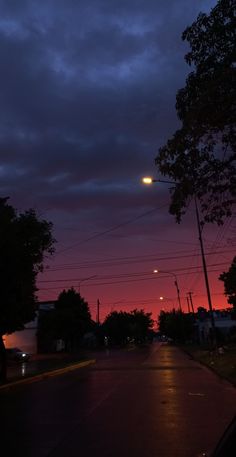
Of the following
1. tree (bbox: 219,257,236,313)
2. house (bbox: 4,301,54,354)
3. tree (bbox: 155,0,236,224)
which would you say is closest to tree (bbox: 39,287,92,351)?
house (bbox: 4,301,54,354)

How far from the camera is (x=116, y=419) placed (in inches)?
487

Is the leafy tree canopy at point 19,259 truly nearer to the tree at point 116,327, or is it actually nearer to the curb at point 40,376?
the curb at point 40,376

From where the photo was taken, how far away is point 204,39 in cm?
916

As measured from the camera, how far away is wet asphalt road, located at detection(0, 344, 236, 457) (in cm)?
931

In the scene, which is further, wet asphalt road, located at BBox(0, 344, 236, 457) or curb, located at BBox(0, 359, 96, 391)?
curb, located at BBox(0, 359, 96, 391)

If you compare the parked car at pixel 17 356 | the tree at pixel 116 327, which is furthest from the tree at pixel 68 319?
the tree at pixel 116 327

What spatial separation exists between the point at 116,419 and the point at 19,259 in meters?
10.0

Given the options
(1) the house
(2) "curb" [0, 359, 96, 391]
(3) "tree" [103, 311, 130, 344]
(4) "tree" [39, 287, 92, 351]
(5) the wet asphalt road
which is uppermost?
(3) "tree" [103, 311, 130, 344]

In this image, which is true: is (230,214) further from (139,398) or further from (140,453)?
(139,398)

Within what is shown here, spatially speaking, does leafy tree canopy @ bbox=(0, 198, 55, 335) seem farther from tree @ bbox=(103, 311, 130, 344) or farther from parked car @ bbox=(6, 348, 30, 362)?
tree @ bbox=(103, 311, 130, 344)

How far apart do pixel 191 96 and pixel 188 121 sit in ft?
3.39

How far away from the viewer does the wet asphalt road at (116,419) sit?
931 centimetres

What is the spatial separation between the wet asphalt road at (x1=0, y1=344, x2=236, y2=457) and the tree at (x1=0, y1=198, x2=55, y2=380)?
2953 mm

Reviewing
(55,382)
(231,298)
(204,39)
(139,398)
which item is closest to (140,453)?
(204,39)
